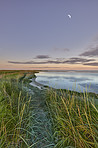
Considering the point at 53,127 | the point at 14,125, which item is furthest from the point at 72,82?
the point at 14,125

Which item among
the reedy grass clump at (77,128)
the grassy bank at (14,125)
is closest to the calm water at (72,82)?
the reedy grass clump at (77,128)

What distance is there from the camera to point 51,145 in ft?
7.46

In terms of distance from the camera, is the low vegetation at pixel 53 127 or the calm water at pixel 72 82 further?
the calm water at pixel 72 82

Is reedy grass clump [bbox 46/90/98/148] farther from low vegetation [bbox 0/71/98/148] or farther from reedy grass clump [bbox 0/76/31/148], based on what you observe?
reedy grass clump [bbox 0/76/31/148]

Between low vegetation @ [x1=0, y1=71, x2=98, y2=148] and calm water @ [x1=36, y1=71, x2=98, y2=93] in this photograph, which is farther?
calm water @ [x1=36, y1=71, x2=98, y2=93]

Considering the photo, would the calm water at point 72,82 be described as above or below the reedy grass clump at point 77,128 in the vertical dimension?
below

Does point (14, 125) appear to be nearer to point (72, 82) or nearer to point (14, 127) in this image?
point (14, 127)

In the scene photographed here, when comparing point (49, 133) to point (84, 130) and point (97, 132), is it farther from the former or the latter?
point (97, 132)

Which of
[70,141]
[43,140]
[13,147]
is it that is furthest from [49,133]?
[13,147]

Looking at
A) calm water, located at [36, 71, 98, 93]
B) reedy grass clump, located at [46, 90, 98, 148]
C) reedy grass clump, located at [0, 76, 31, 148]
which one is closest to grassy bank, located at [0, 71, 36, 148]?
reedy grass clump, located at [0, 76, 31, 148]

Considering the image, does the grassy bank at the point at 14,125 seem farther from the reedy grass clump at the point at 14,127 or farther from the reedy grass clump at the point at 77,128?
the reedy grass clump at the point at 77,128

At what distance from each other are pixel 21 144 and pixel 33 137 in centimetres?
55

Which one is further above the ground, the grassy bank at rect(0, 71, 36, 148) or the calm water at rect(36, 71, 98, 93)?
the grassy bank at rect(0, 71, 36, 148)

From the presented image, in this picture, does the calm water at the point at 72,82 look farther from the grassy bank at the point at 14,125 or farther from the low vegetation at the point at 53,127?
the grassy bank at the point at 14,125
